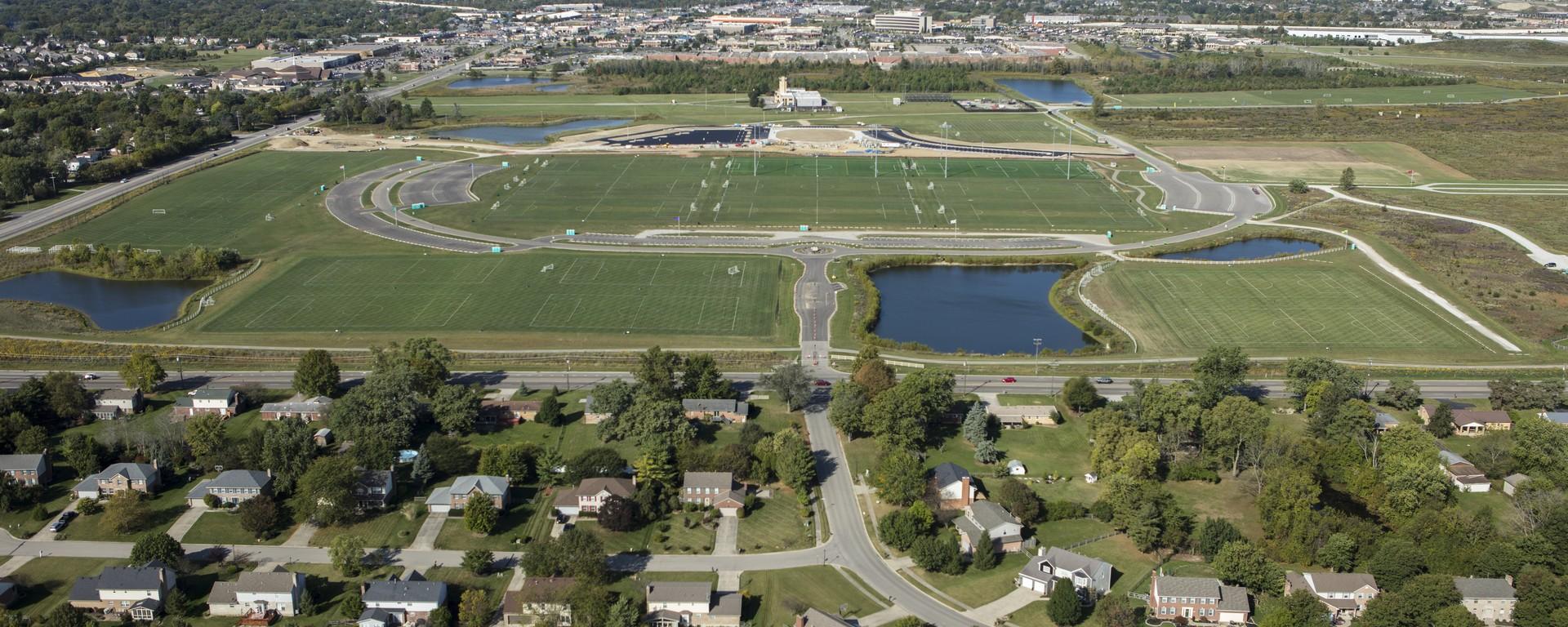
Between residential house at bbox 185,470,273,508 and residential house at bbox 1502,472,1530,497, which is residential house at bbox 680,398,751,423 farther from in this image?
residential house at bbox 1502,472,1530,497

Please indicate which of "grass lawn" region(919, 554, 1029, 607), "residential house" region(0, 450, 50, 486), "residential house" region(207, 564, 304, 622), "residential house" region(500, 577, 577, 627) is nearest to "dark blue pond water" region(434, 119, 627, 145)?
"residential house" region(0, 450, 50, 486)

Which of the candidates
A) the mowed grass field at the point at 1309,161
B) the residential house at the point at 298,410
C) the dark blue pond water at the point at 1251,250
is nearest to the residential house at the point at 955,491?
the residential house at the point at 298,410

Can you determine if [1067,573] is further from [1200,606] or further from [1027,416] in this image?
[1027,416]

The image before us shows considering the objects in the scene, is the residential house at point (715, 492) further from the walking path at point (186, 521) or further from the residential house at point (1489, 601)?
the residential house at point (1489, 601)

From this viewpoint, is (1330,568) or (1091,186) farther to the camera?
(1091,186)

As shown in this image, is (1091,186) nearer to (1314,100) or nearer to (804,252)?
(804,252)

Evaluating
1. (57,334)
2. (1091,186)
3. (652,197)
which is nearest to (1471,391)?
(1091,186)

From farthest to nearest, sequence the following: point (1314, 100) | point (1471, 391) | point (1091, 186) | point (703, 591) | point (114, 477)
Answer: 1. point (1314, 100)
2. point (1091, 186)
3. point (1471, 391)
4. point (114, 477)
5. point (703, 591)

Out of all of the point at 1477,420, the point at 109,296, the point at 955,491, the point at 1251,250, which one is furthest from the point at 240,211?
the point at 1477,420
